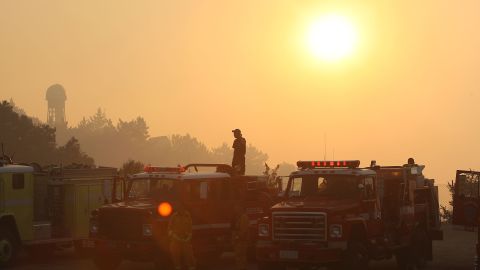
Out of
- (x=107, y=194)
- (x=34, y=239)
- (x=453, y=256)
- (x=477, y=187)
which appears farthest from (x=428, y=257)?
(x=34, y=239)

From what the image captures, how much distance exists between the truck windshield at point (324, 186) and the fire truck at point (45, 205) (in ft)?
21.4

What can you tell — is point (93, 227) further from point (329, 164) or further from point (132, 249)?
point (329, 164)

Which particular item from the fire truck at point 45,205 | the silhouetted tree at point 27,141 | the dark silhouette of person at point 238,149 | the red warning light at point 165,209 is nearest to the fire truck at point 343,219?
the red warning light at point 165,209

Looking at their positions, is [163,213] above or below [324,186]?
below

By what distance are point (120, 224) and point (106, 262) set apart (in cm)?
120

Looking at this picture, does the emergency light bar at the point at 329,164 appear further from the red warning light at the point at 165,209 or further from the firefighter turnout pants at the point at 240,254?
the red warning light at the point at 165,209

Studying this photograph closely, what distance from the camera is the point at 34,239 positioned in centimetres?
2555

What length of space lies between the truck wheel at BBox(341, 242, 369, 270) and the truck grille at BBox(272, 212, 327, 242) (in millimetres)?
665

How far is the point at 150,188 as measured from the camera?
2312 cm

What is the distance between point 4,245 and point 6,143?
102148 millimetres

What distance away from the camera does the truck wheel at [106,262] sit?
22.5 m

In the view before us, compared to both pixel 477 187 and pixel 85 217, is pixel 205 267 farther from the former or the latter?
pixel 477 187

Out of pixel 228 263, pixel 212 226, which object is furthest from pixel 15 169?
pixel 228 263

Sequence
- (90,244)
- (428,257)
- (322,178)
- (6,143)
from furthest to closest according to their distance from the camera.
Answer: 1. (6,143)
2. (428,257)
3. (90,244)
4. (322,178)
